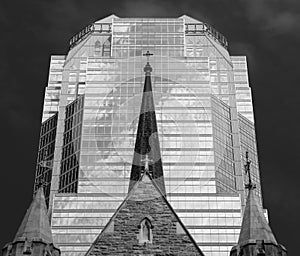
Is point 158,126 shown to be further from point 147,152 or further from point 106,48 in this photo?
point 147,152

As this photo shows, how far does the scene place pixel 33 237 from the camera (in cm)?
2322

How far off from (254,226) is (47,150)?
38.2 meters

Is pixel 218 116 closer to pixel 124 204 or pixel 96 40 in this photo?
pixel 96 40

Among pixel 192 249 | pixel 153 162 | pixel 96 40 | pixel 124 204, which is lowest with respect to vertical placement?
pixel 192 249

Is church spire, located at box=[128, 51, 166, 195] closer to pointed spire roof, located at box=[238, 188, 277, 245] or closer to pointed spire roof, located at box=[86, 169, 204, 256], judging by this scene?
pointed spire roof, located at box=[86, 169, 204, 256]

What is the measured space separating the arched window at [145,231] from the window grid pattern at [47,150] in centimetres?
3155

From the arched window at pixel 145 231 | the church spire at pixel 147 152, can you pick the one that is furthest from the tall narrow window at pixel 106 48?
the arched window at pixel 145 231

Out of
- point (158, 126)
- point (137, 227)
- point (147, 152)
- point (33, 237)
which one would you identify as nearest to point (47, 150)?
point (158, 126)

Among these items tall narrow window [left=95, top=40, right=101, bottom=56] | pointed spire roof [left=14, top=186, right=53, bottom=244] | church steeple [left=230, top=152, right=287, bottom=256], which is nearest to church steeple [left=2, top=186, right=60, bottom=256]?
pointed spire roof [left=14, top=186, right=53, bottom=244]

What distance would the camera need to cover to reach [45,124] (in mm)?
62969

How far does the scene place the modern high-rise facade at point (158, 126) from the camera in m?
51.1

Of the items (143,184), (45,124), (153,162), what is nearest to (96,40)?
(45,124)

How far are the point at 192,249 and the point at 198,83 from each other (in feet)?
115

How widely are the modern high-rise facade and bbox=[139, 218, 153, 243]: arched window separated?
24607 millimetres
